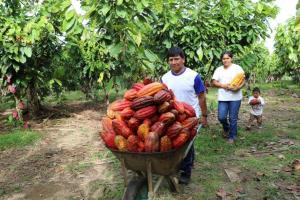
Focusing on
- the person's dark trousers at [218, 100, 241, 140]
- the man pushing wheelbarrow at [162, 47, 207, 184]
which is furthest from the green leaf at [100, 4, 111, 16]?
the person's dark trousers at [218, 100, 241, 140]

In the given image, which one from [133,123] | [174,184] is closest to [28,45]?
[174,184]

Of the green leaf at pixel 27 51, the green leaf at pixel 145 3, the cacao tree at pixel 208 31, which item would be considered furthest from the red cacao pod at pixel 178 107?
the green leaf at pixel 27 51

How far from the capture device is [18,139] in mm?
7484

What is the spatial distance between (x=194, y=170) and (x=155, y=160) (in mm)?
1889

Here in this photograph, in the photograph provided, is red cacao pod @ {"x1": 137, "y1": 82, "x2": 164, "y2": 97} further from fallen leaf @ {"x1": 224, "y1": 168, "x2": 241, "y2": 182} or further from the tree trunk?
the tree trunk

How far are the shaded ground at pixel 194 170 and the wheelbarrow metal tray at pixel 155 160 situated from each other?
56cm

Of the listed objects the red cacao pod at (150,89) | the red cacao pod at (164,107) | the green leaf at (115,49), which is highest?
the green leaf at (115,49)

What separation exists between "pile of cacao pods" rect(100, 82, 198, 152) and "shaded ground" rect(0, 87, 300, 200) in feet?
3.04

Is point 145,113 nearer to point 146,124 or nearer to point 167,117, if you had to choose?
point 146,124

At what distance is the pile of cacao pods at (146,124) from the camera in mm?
3549

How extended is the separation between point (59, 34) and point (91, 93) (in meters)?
4.33

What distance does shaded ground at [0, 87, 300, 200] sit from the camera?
4.68m

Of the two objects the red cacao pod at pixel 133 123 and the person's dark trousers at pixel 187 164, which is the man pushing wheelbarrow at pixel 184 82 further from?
the red cacao pod at pixel 133 123

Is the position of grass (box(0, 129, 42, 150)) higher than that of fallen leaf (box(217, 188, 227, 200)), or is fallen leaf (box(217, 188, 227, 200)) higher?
grass (box(0, 129, 42, 150))
